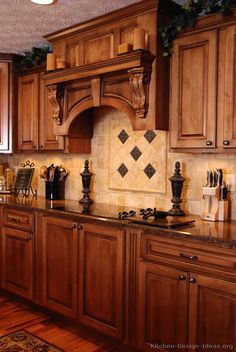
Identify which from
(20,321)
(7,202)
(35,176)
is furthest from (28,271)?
(35,176)

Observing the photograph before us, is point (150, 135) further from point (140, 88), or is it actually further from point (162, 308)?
point (162, 308)

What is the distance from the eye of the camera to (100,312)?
9.31 ft

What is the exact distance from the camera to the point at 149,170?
327 cm

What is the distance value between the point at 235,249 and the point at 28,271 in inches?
80.1

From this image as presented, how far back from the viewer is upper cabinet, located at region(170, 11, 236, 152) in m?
2.47

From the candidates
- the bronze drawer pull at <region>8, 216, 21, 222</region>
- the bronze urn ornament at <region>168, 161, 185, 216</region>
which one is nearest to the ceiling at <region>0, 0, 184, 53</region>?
the bronze urn ornament at <region>168, 161, 185, 216</region>

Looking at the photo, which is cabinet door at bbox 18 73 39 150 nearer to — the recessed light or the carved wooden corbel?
the recessed light

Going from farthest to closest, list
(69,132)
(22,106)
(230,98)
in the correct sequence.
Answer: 1. (22,106)
2. (69,132)
3. (230,98)

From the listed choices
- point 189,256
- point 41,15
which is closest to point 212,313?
point 189,256

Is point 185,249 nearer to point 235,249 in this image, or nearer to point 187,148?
point 235,249

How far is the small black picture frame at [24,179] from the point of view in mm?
4172

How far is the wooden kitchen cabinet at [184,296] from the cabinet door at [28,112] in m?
2.00

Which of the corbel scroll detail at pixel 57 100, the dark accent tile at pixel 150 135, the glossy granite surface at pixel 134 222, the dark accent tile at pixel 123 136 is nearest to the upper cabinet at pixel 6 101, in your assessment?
the glossy granite surface at pixel 134 222

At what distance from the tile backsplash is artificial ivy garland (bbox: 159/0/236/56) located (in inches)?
29.6
